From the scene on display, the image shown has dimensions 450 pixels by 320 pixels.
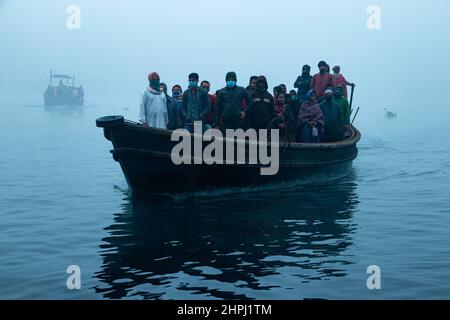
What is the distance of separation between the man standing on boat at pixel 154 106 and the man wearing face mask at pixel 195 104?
0.51m

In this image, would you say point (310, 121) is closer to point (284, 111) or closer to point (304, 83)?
point (284, 111)

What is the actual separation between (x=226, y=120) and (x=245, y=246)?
4281 millimetres

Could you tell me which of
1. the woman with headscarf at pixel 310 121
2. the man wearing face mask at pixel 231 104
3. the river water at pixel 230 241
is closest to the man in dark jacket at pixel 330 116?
the woman with headscarf at pixel 310 121

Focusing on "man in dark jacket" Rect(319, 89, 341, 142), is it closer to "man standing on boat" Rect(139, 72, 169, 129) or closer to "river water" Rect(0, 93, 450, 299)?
"river water" Rect(0, 93, 450, 299)

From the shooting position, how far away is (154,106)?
506 inches

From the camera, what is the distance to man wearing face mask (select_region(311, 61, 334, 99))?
16391mm

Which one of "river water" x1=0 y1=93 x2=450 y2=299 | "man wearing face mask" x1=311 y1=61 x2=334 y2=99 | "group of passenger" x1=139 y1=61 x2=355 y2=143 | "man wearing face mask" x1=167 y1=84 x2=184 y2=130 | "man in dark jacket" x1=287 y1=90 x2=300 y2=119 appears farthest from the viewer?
"man wearing face mask" x1=311 y1=61 x2=334 y2=99

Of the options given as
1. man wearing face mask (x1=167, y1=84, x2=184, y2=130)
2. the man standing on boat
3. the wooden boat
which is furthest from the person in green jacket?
the man standing on boat

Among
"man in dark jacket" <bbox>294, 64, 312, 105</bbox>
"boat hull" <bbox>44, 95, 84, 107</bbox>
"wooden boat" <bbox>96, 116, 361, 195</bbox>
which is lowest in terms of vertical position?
"wooden boat" <bbox>96, 116, 361, 195</bbox>

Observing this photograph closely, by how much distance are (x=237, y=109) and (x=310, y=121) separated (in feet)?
9.02

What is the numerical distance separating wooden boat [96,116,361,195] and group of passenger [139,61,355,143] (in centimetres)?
71

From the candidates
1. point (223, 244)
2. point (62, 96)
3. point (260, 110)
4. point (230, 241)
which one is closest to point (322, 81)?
point (260, 110)
